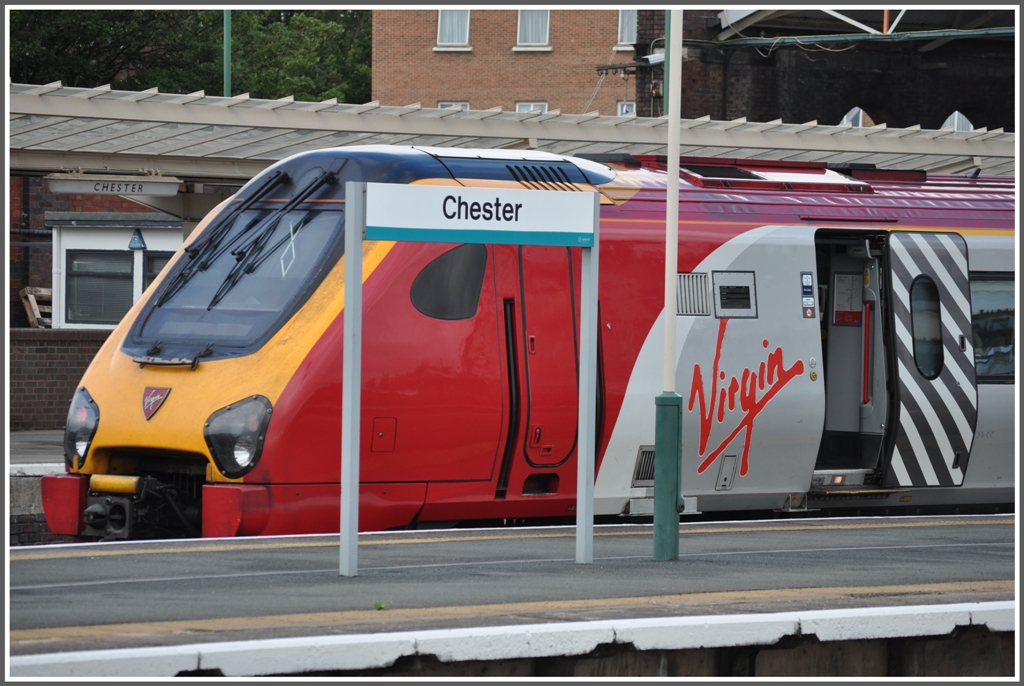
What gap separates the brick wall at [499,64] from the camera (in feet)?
149

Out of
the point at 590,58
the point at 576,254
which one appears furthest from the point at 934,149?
the point at 590,58

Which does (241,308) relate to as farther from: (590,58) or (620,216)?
(590,58)

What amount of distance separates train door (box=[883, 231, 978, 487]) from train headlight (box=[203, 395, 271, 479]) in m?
5.41

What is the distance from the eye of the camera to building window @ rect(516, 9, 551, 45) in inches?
1820

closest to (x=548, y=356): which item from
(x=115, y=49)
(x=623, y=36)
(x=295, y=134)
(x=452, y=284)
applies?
(x=452, y=284)

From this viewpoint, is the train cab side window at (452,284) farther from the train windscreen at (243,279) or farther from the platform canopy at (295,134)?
the platform canopy at (295,134)

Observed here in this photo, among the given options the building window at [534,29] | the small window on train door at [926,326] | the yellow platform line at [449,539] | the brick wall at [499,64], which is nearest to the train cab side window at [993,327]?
the small window on train door at [926,326]

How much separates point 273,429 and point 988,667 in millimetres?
4668

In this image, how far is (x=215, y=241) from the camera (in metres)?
10.7

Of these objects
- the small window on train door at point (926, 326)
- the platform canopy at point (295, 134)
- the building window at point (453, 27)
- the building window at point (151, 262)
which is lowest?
the small window on train door at point (926, 326)

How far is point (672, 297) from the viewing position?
331 inches

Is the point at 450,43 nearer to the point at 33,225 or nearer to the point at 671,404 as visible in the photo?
the point at 33,225

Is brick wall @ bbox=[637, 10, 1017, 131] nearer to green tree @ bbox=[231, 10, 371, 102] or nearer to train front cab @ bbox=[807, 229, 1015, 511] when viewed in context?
green tree @ bbox=[231, 10, 371, 102]

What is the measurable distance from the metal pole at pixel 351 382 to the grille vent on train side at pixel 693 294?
386 cm
